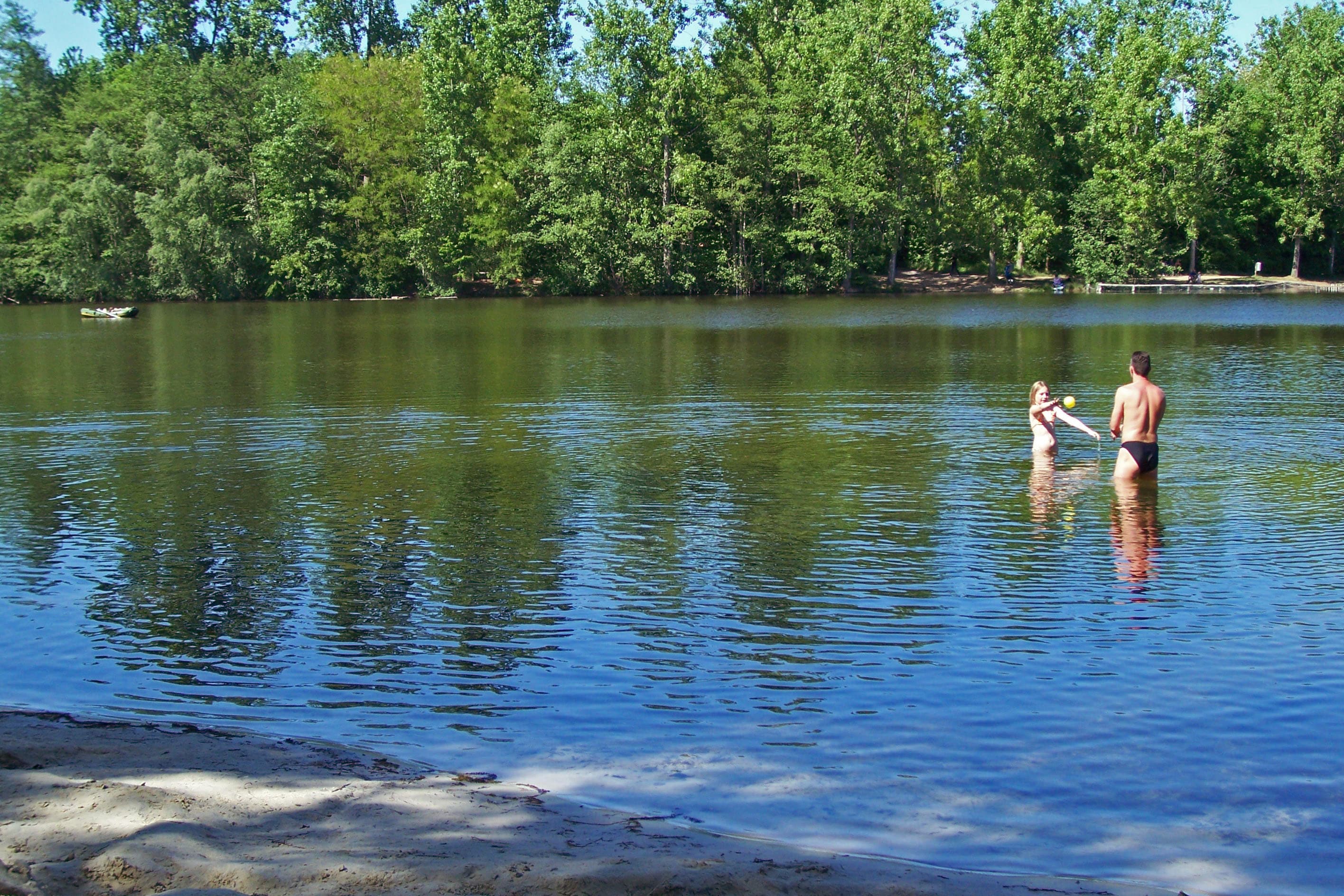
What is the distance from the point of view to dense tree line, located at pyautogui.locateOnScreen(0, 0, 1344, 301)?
7119 cm

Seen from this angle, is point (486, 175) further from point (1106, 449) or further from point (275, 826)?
point (275, 826)

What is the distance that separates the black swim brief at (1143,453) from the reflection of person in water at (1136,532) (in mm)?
227

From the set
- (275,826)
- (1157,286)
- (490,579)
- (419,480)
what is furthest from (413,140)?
(275,826)

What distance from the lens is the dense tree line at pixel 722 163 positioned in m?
71.2

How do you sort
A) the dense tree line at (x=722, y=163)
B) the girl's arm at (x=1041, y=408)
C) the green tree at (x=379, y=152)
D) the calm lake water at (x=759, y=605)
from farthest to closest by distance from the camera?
the green tree at (x=379, y=152) → the dense tree line at (x=722, y=163) → the girl's arm at (x=1041, y=408) → the calm lake water at (x=759, y=605)

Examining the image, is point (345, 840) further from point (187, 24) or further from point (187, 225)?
point (187, 24)

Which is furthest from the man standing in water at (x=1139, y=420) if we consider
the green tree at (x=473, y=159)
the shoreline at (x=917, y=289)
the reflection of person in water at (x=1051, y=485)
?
the green tree at (x=473, y=159)

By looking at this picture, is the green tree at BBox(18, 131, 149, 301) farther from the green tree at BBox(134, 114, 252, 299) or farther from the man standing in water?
the man standing in water

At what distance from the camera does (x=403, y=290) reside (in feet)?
262

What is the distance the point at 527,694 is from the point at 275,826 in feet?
8.83

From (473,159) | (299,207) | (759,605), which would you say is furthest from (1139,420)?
(299,207)

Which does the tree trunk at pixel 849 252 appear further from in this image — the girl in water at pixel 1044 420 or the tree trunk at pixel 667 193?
the girl in water at pixel 1044 420

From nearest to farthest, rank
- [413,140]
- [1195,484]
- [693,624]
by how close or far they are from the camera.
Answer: [693,624] → [1195,484] → [413,140]

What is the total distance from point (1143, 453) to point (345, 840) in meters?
12.6
